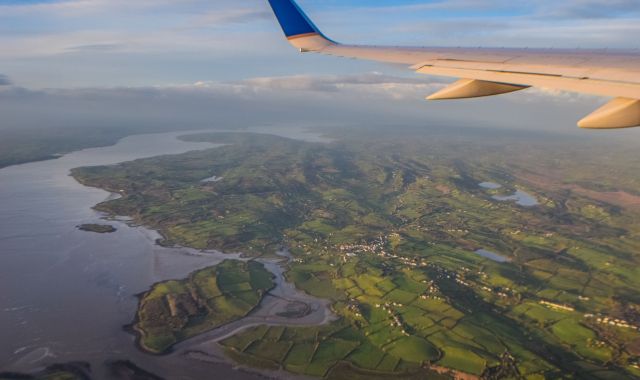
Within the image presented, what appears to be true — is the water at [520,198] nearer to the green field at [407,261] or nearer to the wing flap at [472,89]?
the green field at [407,261]

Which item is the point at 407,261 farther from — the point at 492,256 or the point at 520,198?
the point at 520,198

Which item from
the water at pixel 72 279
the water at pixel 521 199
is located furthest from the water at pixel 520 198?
the water at pixel 72 279

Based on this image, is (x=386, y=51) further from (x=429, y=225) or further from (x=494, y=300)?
(x=429, y=225)

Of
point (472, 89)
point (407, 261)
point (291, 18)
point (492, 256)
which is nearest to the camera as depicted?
point (472, 89)

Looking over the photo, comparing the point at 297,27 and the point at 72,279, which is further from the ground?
the point at 297,27

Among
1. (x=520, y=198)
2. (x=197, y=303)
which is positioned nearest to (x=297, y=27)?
(x=197, y=303)

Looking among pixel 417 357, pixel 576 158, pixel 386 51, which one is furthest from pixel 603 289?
pixel 576 158

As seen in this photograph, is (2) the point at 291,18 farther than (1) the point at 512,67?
Yes
